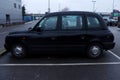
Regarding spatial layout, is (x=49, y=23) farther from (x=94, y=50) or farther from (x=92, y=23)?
(x=94, y=50)

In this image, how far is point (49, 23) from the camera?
969 cm

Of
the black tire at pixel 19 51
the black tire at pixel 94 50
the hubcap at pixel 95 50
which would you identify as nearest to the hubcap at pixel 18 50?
the black tire at pixel 19 51

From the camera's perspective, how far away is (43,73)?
7520 mm

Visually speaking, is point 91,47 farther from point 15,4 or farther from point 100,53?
point 15,4

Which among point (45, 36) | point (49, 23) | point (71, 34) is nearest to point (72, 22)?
point (71, 34)

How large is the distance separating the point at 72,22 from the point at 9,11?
46.6 metres

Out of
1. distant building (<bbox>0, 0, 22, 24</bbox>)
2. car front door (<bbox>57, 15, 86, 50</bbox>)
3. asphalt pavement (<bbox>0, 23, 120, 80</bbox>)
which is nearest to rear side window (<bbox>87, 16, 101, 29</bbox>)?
car front door (<bbox>57, 15, 86, 50</bbox>)

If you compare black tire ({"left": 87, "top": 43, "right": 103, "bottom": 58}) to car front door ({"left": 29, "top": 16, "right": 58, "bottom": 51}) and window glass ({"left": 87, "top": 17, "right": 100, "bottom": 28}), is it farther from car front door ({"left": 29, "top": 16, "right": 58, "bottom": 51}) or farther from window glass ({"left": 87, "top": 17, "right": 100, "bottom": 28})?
car front door ({"left": 29, "top": 16, "right": 58, "bottom": 51})

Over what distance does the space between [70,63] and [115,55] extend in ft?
7.97

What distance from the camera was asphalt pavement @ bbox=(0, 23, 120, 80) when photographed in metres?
7.14

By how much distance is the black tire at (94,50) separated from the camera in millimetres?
9719

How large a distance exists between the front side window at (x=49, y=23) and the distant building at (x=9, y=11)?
3915cm

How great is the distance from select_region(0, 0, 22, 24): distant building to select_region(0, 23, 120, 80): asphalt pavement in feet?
129

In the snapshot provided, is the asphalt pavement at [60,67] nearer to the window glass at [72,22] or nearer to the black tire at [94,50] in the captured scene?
the black tire at [94,50]
